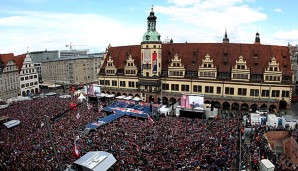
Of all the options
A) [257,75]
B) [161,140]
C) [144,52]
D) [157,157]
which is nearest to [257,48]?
[257,75]

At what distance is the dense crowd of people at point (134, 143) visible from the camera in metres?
24.2

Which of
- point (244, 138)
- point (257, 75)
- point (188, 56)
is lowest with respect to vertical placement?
point (244, 138)

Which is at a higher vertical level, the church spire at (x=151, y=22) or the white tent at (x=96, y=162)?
the church spire at (x=151, y=22)

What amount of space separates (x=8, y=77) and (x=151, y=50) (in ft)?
134

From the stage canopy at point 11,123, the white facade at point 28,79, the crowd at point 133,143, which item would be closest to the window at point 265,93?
the crowd at point 133,143

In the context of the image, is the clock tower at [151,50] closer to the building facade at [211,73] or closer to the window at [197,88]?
the building facade at [211,73]

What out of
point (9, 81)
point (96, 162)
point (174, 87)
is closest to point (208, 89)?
point (174, 87)

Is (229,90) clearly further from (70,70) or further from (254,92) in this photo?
(70,70)

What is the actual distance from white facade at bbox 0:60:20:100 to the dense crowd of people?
32792 millimetres

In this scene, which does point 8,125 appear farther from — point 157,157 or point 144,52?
point 144,52

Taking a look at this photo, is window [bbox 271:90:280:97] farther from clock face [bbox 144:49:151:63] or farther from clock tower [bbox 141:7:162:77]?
clock face [bbox 144:49:151:63]

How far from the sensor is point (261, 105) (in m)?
47.8

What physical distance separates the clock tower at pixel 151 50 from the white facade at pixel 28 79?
126 ft

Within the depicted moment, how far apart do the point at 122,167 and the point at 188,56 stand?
3672 cm
